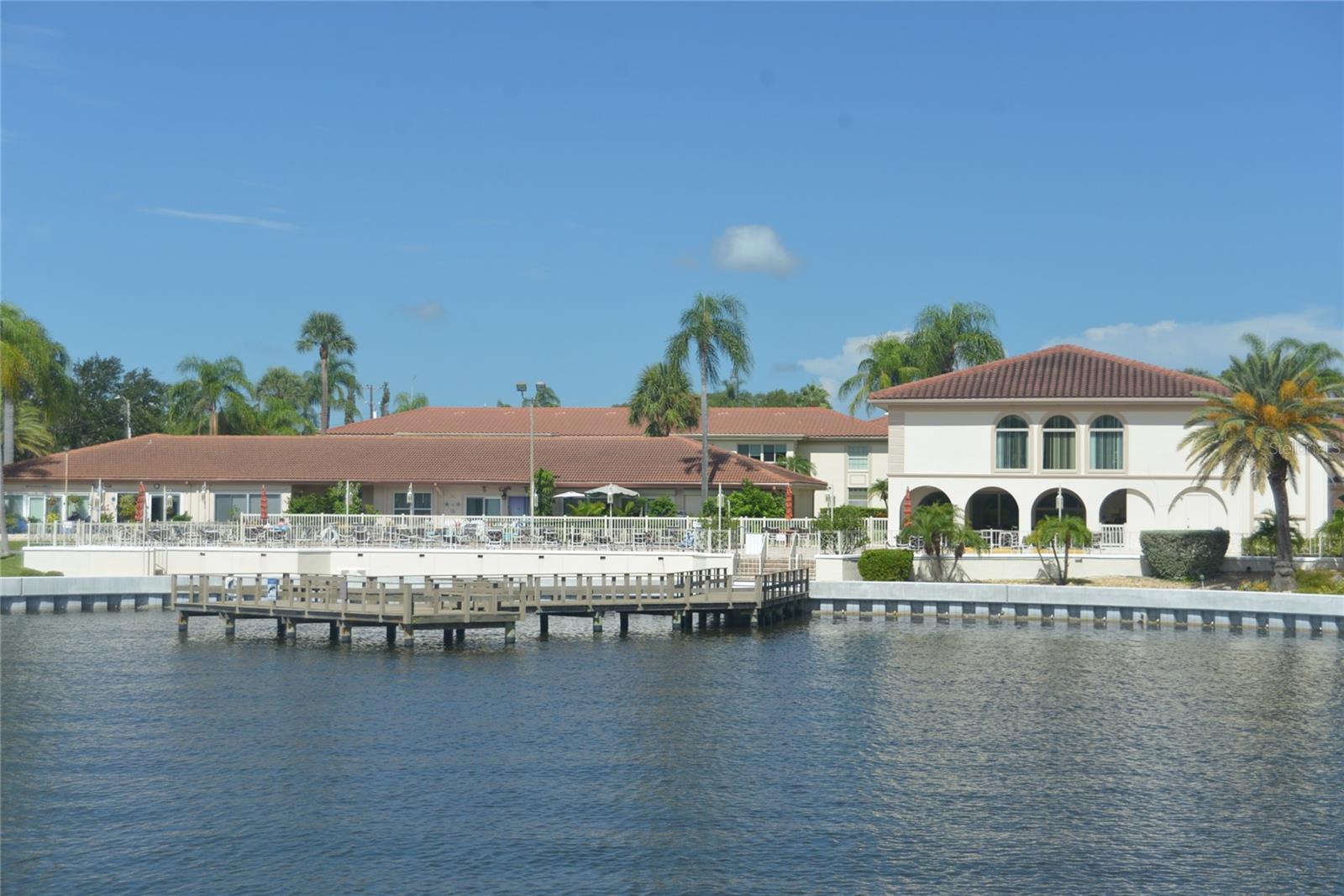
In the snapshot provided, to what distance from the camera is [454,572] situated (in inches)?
2099

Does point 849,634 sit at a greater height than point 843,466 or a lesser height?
lesser

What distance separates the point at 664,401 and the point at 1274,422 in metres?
30.7

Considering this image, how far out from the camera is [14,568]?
54.4m

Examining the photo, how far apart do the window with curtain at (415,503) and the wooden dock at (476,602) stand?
16.6 metres

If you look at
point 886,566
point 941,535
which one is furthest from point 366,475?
point 941,535

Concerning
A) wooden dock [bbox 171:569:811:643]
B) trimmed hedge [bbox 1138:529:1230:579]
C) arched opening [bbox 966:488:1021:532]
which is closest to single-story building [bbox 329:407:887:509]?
arched opening [bbox 966:488:1021:532]

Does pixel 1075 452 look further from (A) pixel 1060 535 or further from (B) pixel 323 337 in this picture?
(B) pixel 323 337

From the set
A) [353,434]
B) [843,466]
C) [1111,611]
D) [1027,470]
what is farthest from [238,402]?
[1111,611]

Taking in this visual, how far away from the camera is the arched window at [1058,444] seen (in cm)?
5306

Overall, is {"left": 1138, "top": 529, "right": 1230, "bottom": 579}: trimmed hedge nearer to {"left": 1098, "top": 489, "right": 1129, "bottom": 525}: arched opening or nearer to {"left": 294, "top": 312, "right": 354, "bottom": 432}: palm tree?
{"left": 1098, "top": 489, "right": 1129, "bottom": 525}: arched opening

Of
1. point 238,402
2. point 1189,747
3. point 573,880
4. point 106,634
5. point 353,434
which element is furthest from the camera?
point 238,402

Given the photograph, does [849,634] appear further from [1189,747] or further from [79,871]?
[79,871]

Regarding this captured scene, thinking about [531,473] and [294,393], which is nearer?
[531,473]

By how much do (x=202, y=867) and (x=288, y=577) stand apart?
24.2 m
